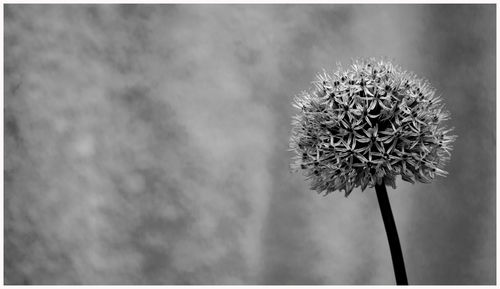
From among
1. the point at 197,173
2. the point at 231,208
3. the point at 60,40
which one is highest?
the point at 60,40

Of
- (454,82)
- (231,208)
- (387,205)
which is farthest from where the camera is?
(231,208)

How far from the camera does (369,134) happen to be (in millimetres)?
1975

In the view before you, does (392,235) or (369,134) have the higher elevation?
(369,134)

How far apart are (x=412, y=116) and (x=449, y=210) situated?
142 cm

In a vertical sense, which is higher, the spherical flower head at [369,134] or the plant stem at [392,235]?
the spherical flower head at [369,134]

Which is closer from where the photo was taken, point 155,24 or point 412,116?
point 412,116

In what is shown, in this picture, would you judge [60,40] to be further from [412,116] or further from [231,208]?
[412,116]

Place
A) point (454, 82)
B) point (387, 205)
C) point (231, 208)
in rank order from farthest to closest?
point (231, 208) → point (454, 82) → point (387, 205)

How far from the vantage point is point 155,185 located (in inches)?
138

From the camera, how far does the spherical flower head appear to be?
78.2 inches

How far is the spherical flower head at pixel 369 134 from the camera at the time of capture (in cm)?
199

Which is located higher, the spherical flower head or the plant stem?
the spherical flower head

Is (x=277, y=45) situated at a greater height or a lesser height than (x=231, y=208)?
greater

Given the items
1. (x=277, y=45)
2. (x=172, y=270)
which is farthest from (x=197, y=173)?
(x=277, y=45)
